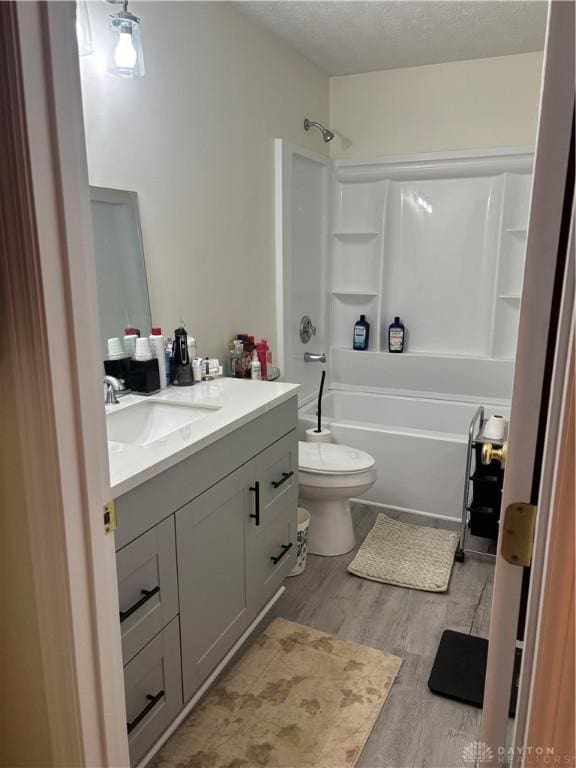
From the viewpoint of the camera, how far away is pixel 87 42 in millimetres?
1726

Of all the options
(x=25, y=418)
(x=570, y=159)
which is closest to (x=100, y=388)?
(x=25, y=418)

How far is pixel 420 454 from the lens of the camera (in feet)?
10.2

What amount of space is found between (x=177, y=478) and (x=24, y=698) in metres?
0.59

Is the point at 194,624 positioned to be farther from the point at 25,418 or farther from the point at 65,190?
the point at 65,190

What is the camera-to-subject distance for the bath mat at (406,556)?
99.4 inches

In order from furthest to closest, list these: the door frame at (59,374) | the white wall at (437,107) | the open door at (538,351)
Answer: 1. the white wall at (437,107)
2. the door frame at (59,374)
3. the open door at (538,351)

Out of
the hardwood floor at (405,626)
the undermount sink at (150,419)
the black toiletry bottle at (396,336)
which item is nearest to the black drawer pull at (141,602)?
the undermount sink at (150,419)

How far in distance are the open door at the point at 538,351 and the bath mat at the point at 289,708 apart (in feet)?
3.26

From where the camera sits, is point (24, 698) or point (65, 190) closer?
point (65, 190)

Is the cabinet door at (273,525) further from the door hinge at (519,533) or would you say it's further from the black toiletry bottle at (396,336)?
the black toiletry bottle at (396,336)

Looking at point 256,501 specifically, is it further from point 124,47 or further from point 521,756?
point 124,47

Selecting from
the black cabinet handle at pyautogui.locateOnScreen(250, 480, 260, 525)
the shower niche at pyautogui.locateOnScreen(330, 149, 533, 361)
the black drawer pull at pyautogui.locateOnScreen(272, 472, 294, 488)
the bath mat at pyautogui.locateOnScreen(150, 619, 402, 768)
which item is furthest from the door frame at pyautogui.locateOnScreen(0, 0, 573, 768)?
the shower niche at pyautogui.locateOnScreen(330, 149, 533, 361)

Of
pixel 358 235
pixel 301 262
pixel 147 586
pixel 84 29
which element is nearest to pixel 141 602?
pixel 147 586

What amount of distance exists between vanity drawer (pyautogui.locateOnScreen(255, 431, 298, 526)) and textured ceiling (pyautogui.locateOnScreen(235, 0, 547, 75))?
1.87m
